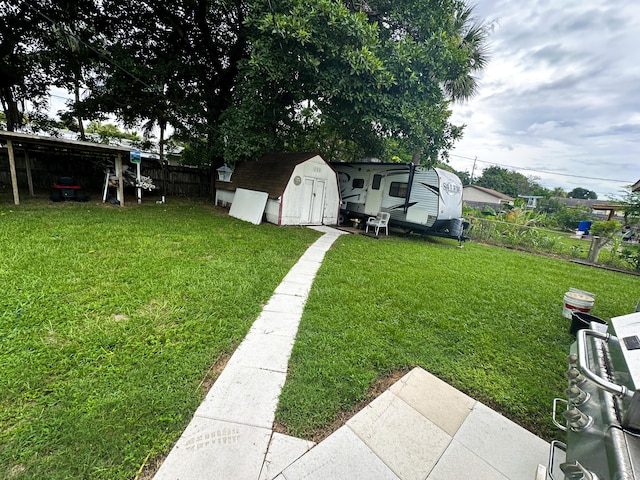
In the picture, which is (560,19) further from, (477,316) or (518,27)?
(477,316)

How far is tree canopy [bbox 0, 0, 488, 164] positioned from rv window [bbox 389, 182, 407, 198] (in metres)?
1.25

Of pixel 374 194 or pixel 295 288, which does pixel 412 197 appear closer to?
pixel 374 194

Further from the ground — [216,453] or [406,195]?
[406,195]

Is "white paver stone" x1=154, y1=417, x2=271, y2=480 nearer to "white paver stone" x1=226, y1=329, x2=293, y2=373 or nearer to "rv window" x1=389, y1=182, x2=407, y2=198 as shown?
"white paver stone" x1=226, y1=329, x2=293, y2=373

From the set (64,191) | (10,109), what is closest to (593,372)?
(64,191)

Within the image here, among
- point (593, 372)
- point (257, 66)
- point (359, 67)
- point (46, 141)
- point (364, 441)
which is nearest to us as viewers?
point (593, 372)

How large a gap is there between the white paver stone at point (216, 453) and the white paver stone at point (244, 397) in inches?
2.6

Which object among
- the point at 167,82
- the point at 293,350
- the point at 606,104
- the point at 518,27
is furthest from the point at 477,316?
the point at 167,82

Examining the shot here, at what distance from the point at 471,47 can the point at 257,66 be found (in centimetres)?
1143

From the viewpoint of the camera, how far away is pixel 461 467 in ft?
5.65

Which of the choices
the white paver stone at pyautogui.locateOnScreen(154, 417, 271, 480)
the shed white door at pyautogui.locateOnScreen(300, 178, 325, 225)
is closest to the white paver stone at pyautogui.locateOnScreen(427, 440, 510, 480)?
the white paver stone at pyautogui.locateOnScreen(154, 417, 271, 480)

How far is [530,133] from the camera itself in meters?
20.9

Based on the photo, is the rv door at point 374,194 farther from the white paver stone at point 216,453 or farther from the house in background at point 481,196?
the house in background at point 481,196

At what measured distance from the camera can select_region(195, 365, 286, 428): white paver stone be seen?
76.3 inches
